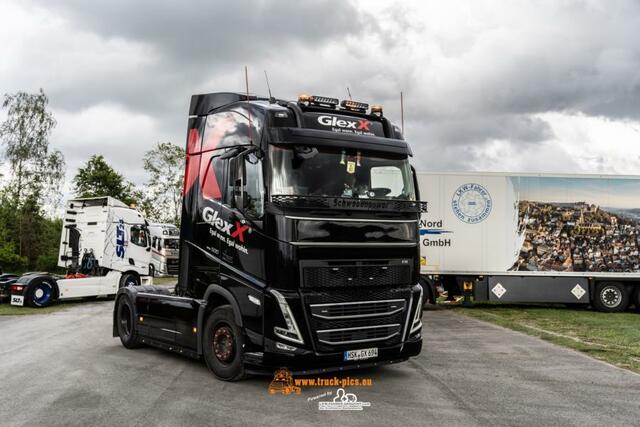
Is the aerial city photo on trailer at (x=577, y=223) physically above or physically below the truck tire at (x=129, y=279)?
above

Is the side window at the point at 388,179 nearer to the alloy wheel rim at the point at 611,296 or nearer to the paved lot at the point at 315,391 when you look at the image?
the paved lot at the point at 315,391

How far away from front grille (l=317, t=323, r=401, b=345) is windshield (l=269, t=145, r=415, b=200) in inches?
64.8

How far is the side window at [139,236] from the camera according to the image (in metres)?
22.0

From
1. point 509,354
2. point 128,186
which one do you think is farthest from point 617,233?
point 128,186

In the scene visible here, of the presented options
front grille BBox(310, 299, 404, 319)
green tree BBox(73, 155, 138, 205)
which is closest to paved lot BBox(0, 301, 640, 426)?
front grille BBox(310, 299, 404, 319)

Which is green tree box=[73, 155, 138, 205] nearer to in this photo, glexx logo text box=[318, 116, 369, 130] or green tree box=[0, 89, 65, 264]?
green tree box=[0, 89, 65, 264]

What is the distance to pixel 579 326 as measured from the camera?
14.3 m

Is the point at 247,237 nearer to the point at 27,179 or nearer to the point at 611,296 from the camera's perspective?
the point at 611,296

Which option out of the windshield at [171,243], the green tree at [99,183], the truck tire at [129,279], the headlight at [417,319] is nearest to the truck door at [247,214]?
the headlight at [417,319]

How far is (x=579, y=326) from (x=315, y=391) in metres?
9.37

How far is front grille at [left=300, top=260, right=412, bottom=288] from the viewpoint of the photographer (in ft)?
23.2

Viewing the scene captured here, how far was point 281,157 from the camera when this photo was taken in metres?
7.25

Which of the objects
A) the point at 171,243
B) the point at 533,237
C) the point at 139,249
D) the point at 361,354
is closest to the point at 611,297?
the point at 533,237

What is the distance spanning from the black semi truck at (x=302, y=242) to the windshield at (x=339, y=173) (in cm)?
1
